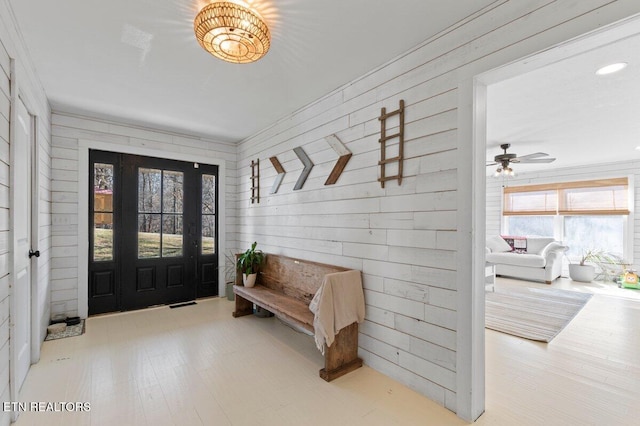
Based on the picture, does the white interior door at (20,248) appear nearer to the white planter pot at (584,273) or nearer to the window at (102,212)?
the window at (102,212)

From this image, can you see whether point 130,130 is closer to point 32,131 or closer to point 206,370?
point 32,131

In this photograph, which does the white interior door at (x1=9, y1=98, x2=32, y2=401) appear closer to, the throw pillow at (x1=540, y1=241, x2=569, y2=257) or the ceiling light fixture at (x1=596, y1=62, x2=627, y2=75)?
the ceiling light fixture at (x1=596, y1=62, x2=627, y2=75)

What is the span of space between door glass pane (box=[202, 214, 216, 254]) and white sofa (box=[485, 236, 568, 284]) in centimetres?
534

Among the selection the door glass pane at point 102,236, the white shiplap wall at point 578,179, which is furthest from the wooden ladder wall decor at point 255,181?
the white shiplap wall at point 578,179

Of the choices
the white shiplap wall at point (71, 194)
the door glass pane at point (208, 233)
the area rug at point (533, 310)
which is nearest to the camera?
the area rug at point (533, 310)

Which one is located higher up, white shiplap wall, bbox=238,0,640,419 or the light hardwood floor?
white shiplap wall, bbox=238,0,640,419

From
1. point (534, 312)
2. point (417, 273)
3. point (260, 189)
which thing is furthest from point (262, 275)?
point (534, 312)

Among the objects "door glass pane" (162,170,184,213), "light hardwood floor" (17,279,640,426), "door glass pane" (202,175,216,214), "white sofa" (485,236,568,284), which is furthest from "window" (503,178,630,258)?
"door glass pane" (162,170,184,213)

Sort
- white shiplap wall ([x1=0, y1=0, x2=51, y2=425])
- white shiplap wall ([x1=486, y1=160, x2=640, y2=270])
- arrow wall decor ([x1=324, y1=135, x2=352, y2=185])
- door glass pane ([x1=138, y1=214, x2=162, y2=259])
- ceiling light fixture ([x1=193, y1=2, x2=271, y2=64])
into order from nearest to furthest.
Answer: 1. ceiling light fixture ([x1=193, y1=2, x2=271, y2=64])
2. white shiplap wall ([x1=0, y1=0, x2=51, y2=425])
3. arrow wall decor ([x1=324, y1=135, x2=352, y2=185])
4. door glass pane ([x1=138, y1=214, x2=162, y2=259])
5. white shiplap wall ([x1=486, y1=160, x2=640, y2=270])

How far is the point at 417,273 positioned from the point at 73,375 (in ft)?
9.59

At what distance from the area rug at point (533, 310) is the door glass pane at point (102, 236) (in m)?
5.08

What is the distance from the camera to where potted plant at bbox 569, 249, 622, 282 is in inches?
240

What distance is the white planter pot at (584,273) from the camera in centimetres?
608

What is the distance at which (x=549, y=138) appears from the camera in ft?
14.4
